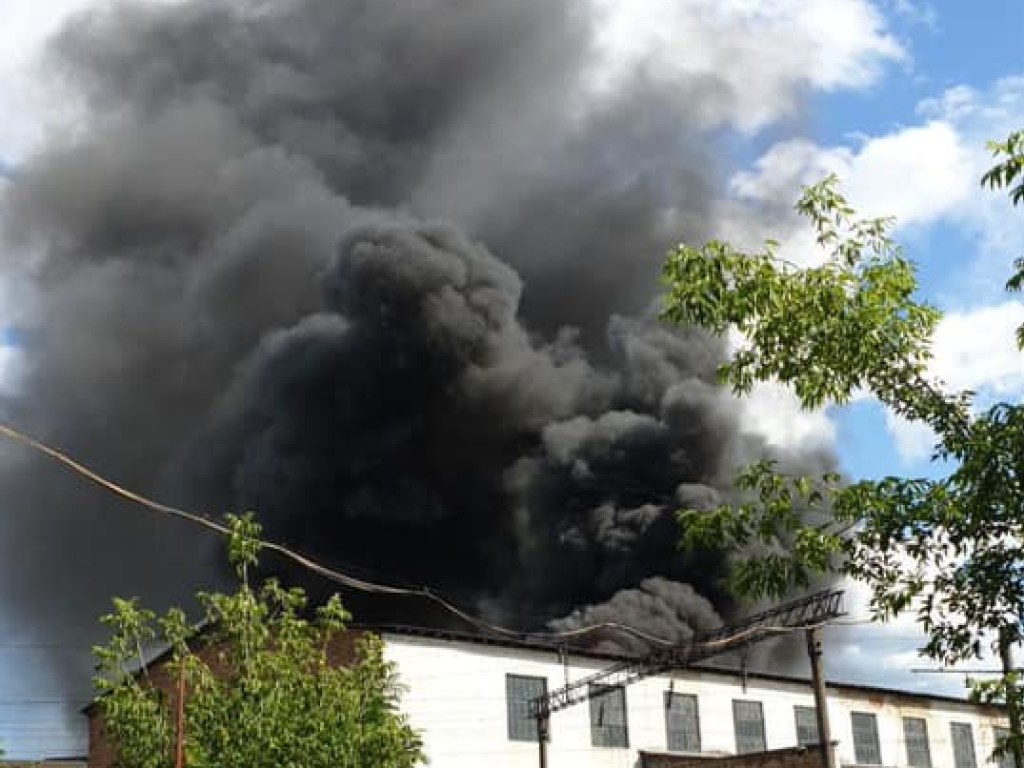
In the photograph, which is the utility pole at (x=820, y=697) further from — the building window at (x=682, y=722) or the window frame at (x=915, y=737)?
the window frame at (x=915, y=737)

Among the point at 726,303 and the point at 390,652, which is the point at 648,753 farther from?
the point at 726,303

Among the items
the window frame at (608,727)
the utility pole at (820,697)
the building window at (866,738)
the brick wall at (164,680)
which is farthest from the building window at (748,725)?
the utility pole at (820,697)

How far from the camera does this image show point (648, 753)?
42781mm

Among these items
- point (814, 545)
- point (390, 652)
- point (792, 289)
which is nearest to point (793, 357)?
point (792, 289)

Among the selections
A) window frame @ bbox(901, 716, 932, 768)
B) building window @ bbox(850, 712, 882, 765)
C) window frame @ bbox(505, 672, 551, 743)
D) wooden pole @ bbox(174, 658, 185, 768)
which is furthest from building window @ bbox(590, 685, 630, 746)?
wooden pole @ bbox(174, 658, 185, 768)

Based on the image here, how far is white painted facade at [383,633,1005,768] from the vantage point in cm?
3812

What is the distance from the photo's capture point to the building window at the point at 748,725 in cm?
4634

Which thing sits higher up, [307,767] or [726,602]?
[726,602]

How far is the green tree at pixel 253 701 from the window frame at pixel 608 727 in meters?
18.0

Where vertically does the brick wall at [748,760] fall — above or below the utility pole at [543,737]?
below

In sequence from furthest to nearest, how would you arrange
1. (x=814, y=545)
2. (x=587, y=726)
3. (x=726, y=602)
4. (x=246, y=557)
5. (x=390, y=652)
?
(x=726, y=602)
(x=587, y=726)
(x=390, y=652)
(x=246, y=557)
(x=814, y=545)

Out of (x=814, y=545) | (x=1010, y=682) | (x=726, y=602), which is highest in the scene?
(x=726, y=602)

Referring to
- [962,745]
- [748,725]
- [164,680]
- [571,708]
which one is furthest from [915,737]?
[164,680]

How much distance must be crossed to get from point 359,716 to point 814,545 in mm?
15175
